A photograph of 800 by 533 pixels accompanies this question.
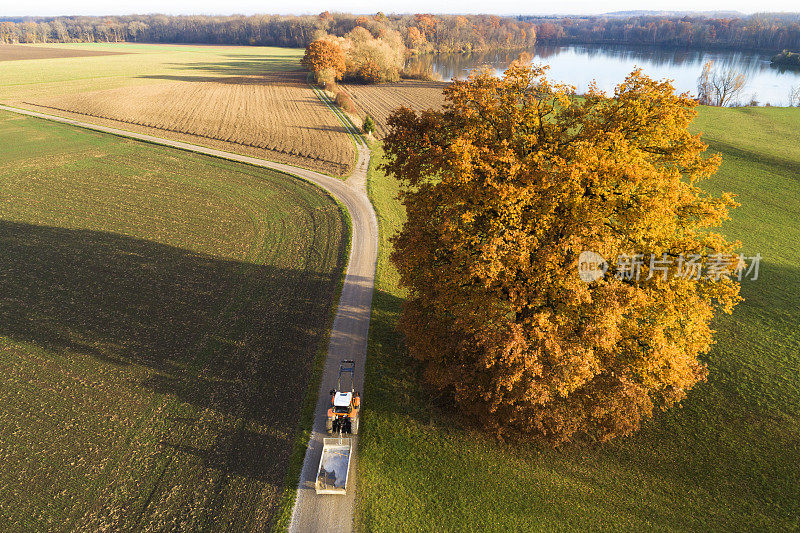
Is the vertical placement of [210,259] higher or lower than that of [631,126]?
lower

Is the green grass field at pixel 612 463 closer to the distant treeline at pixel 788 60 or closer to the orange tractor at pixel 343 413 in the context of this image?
the orange tractor at pixel 343 413

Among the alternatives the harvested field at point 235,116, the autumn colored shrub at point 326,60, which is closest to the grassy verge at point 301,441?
the harvested field at point 235,116

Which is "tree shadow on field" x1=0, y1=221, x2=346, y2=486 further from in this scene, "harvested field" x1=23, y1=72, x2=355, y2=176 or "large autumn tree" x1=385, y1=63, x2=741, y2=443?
"harvested field" x1=23, y1=72, x2=355, y2=176

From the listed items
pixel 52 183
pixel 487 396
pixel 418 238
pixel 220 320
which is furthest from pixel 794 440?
pixel 52 183

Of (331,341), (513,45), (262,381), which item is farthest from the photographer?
(513,45)

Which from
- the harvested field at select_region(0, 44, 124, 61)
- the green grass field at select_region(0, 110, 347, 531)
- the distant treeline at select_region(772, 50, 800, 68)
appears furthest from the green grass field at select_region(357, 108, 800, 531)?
the harvested field at select_region(0, 44, 124, 61)

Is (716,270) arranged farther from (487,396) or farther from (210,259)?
(210,259)
